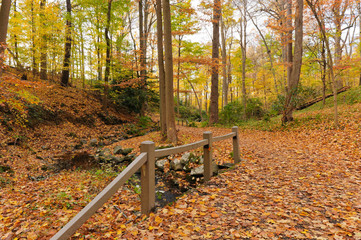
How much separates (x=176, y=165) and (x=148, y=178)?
366 centimetres

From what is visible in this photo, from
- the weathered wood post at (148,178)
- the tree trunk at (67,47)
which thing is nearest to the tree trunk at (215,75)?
the tree trunk at (67,47)

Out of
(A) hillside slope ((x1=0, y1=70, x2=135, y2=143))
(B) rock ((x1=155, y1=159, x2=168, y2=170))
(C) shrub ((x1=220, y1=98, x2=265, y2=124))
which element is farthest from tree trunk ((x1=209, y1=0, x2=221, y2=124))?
(B) rock ((x1=155, y1=159, x2=168, y2=170))

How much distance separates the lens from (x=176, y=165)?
6523 millimetres

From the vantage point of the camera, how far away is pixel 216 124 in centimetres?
1536

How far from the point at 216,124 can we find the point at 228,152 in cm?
826

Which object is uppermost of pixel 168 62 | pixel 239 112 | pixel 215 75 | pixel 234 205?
pixel 215 75

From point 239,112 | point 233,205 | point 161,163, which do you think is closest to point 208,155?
point 233,205

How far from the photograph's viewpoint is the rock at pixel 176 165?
6.44 metres

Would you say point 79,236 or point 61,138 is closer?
point 79,236

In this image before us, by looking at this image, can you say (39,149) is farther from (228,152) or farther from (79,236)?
(228,152)

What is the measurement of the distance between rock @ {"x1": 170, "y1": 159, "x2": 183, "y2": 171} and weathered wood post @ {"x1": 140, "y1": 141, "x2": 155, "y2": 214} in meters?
3.38

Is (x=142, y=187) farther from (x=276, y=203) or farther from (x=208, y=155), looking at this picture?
(x=276, y=203)

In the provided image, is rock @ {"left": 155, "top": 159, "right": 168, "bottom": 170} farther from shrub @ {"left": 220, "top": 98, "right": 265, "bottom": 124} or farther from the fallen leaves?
shrub @ {"left": 220, "top": 98, "right": 265, "bottom": 124}

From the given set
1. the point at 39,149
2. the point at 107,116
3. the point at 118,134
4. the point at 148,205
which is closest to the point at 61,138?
the point at 39,149
